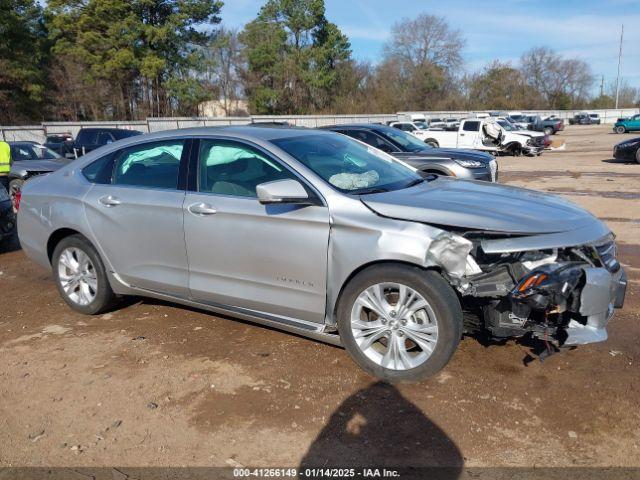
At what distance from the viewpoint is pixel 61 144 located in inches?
953

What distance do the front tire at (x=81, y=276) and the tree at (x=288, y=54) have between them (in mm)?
48637

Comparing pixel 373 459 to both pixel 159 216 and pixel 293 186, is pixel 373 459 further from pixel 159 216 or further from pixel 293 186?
pixel 159 216

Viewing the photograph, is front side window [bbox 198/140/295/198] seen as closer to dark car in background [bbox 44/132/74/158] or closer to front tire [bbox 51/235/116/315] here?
front tire [bbox 51/235/116/315]

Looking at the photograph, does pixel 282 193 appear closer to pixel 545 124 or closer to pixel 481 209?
pixel 481 209

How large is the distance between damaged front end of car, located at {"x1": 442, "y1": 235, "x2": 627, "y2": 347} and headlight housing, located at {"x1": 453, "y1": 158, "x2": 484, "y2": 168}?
6518 millimetres

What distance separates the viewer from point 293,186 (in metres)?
3.71

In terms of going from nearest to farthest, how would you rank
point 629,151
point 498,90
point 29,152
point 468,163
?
point 468,163
point 29,152
point 629,151
point 498,90

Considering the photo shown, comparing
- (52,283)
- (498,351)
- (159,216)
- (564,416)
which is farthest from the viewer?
(52,283)

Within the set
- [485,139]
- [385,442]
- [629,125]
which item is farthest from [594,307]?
[629,125]

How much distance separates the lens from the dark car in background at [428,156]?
9930mm

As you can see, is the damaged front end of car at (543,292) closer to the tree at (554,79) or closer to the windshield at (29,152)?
the windshield at (29,152)

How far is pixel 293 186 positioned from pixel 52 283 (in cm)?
397

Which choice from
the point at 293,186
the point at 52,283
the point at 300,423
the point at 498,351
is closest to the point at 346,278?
the point at 293,186

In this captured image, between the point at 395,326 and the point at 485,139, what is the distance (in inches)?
872
